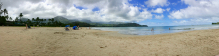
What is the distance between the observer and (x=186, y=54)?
571 cm

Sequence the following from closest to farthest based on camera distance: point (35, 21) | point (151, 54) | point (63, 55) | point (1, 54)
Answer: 1. point (1, 54)
2. point (63, 55)
3. point (151, 54)
4. point (35, 21)

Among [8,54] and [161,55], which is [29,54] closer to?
[8,54]

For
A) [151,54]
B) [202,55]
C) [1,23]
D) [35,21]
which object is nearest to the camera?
[202,55]

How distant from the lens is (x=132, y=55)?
221 inches

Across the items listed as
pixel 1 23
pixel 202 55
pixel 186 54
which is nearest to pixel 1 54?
pixel 186 54

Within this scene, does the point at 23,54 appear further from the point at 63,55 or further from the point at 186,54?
the point at 186,54

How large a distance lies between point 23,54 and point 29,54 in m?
0.23

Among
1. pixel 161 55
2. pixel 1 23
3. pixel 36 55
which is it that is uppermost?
pixel 1 23

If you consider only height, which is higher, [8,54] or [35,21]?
[35,21]

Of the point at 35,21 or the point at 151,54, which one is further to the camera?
the point at 35,21

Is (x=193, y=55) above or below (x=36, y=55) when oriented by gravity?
below

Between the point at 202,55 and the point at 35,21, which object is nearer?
the point at 202,55

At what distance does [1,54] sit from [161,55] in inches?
340

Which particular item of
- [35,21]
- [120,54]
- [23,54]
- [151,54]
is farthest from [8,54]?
[35,21]
